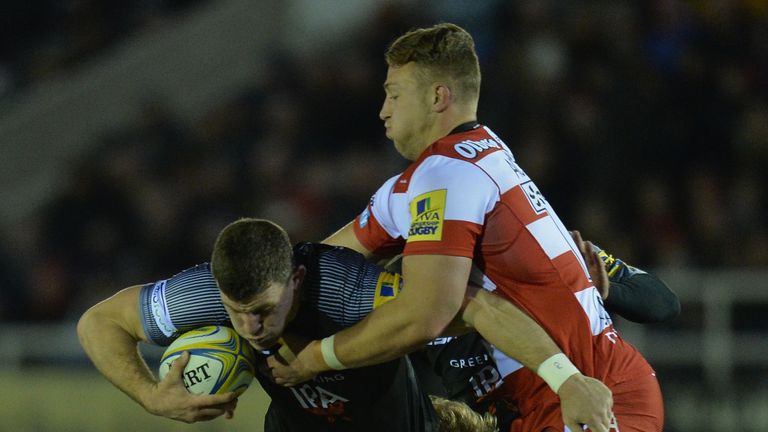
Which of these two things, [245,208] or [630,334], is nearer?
[630,334]

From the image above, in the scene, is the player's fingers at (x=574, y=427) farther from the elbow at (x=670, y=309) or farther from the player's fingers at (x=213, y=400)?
the player's fingers at (x=213, y=400)

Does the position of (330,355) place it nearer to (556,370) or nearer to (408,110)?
(556,370)

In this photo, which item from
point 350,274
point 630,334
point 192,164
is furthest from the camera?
point 192,164

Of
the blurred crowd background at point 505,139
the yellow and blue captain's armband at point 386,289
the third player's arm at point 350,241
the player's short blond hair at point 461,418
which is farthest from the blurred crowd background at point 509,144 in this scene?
the yellow and blue captain's armband at point 386,289

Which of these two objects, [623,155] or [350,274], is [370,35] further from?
[350,274]

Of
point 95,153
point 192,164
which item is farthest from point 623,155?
point 95,153

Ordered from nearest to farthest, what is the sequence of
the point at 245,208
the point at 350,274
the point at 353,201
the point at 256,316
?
1. the point at 256,316
2. the point at 350,274
3. the point at 353,201
4. the point at 245,208

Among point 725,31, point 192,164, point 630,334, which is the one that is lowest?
point 630,334

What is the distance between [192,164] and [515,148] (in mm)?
2924

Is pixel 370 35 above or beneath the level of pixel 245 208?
above

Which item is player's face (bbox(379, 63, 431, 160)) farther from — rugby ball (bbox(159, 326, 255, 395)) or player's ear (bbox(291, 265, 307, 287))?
rugby ball (bbox(159, 326, 255, 395))

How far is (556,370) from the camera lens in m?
3.84

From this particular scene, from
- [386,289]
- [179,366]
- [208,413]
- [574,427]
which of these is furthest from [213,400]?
[574,427]

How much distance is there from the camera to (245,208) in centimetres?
955
